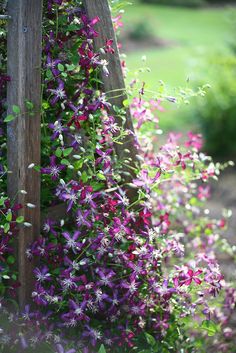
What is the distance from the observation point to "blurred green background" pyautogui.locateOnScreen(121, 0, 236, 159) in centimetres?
624

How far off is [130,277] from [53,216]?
1.27 ft

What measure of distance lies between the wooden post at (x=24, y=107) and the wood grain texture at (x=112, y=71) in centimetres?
26

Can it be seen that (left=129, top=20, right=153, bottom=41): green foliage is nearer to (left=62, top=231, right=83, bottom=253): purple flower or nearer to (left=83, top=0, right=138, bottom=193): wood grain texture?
(left=83, top=0, right=138, bottom=193): wood grain texture

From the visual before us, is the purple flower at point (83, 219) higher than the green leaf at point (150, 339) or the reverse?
higher

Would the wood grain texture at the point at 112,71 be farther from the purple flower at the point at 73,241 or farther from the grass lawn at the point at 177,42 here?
the grass lawn at the point at 177,42

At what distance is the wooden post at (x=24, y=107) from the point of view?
82.7 inches

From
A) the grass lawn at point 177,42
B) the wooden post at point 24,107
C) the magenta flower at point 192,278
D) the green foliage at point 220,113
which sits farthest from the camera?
the grass lawn at point 177,42

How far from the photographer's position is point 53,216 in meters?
2.33

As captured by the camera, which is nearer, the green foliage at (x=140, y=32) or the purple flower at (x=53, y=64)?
the purple flower at (x=53, y=64)

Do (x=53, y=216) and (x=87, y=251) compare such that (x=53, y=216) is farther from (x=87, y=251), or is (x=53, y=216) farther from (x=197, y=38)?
(x=197, y=38)

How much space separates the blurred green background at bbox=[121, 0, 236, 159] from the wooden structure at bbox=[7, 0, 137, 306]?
0.38 m

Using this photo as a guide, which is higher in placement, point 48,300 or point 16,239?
point 16,239

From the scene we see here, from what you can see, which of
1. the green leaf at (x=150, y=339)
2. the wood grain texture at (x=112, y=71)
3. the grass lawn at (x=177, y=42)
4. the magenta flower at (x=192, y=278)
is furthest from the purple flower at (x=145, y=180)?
the grass lawn at (x=177, y=42)

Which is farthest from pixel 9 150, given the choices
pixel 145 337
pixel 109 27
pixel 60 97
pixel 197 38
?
pixel 197 38
